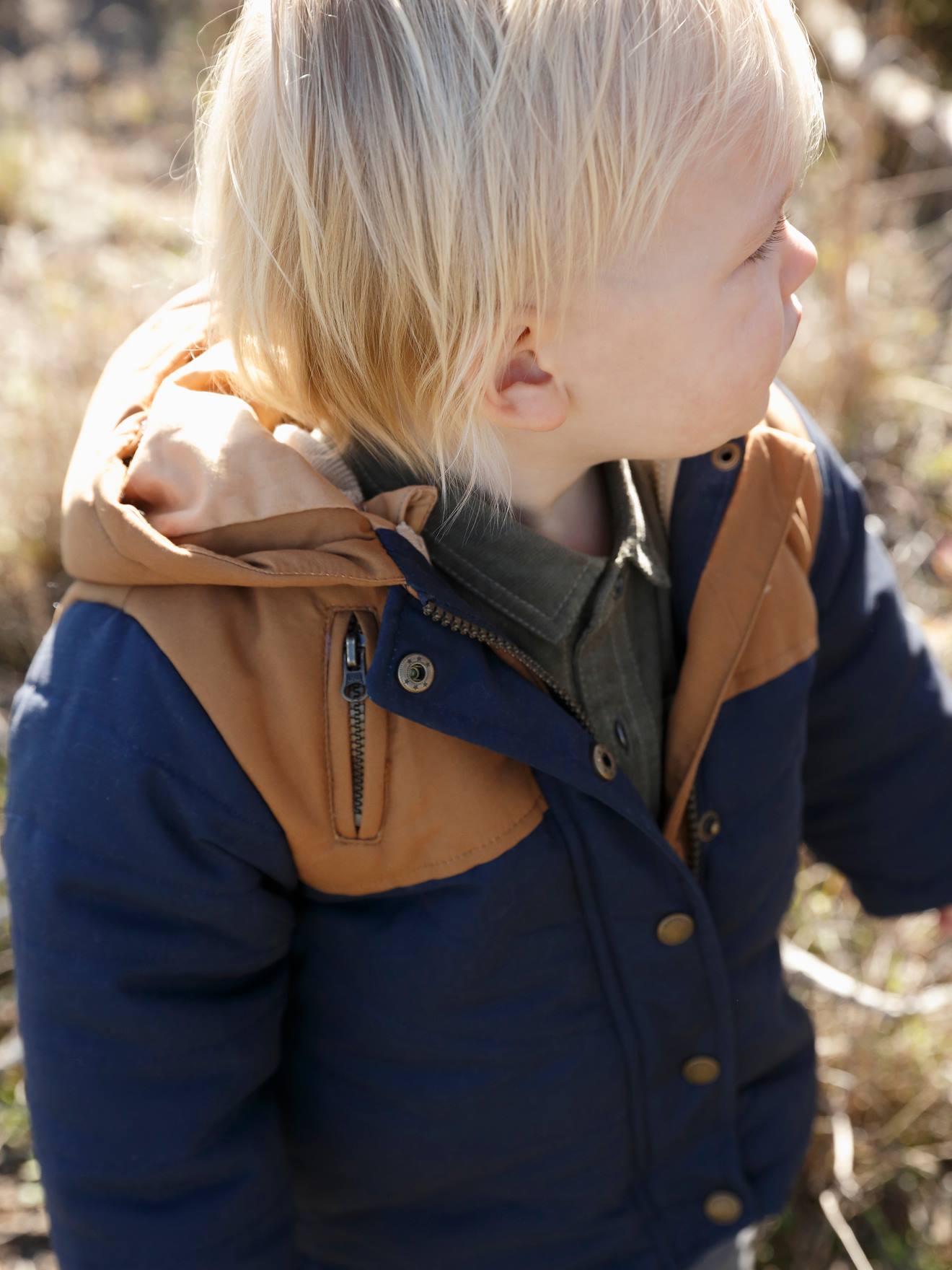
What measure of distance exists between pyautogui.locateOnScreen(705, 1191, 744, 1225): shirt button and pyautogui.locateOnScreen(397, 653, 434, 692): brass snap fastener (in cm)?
79

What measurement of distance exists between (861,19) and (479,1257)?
14.6 feet

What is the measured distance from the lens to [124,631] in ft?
3.55

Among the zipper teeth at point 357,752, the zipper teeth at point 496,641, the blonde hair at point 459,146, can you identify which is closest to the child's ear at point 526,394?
the blonde hair at point 459,146

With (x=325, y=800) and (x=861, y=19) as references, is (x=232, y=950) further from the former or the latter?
(x=861, y=19)

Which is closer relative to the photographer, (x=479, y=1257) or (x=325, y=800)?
(x=325, y=800)

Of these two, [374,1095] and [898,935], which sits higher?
[374,1095]

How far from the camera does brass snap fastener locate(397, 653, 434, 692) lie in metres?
1.09

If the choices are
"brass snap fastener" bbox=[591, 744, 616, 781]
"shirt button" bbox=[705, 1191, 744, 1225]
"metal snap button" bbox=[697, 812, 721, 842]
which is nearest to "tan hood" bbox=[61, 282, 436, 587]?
"brass snap fastener" bbox=[591, 744, 616, 781]

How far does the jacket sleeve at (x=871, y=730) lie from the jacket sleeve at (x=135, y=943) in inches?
31.8

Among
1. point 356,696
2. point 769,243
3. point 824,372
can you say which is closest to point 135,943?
point 356,696

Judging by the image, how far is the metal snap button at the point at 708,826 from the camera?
4.48ft

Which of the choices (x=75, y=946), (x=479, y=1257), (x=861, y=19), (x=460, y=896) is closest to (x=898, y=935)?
(x=479, y=1257)

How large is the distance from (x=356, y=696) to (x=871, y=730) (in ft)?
2.78

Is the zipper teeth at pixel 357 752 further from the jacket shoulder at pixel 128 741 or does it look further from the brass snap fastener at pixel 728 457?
the brass snap fastener at pixel 728 457
